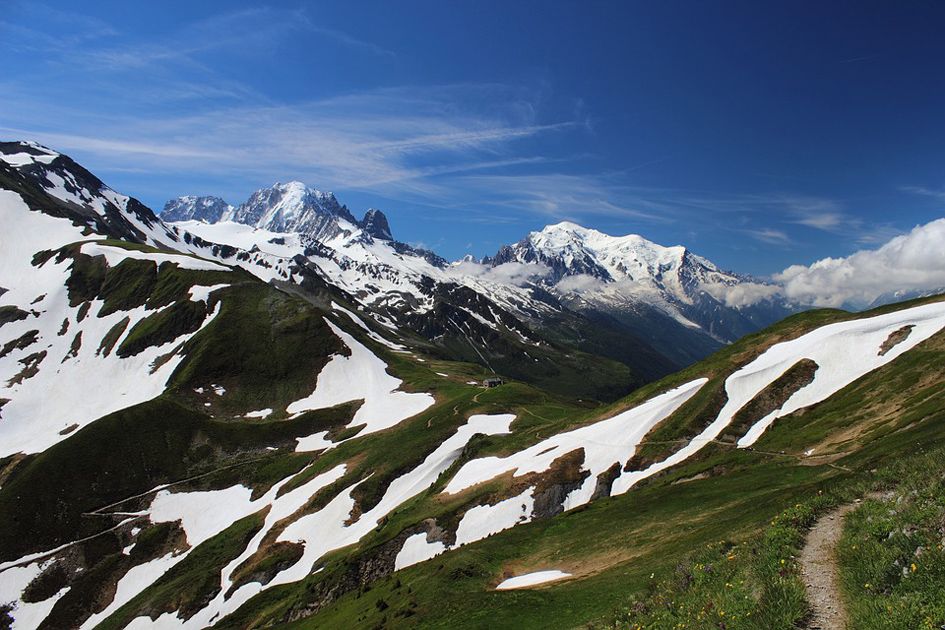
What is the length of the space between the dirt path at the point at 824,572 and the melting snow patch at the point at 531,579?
819 inches

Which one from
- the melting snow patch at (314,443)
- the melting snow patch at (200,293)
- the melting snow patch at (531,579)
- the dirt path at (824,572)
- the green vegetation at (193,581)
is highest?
the melting snow patch at (200,293)

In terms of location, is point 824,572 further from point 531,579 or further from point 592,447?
point 592,447

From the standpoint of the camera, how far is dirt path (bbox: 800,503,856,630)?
43.8 ft

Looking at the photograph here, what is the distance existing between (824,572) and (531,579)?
84.0ft

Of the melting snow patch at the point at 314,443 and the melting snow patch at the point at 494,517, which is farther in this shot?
the melting snow patch at the point at 314,443

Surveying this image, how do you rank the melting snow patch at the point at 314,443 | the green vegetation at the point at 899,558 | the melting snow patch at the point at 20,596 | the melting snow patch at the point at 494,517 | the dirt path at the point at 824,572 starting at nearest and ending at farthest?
the green vegetation at the point at 899,558
the dirt path at the point at 824,572
the melting snow patch at the point at 494,517
the melting snow patch at the point at 20,596
the melting snow patch at the point at 314,443

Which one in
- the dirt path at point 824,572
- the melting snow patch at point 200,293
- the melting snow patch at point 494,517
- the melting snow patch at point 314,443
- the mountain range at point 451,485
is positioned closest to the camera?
the dirt path at point 824,572

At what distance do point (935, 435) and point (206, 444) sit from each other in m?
144

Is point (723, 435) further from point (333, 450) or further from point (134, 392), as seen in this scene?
point (134, 392)

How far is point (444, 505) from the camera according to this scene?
227ft

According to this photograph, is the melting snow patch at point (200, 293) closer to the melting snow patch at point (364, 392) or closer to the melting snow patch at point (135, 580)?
the melting snow patch at point (364, 392)

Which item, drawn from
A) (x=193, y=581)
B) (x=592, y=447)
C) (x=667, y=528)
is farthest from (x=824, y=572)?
(x=193, y=581)

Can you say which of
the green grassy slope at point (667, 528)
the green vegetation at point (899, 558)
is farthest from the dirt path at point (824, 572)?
the green grassy slope at point (667, 528)

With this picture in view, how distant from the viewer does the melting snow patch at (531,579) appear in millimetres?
35906
